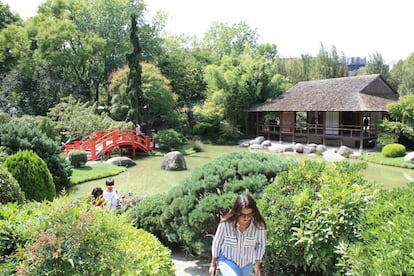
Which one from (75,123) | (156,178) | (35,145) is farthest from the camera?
(75,123)

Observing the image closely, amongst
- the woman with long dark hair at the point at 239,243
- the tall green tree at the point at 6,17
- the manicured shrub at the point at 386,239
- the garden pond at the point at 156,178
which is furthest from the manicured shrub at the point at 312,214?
the tall green tree at the point at 6,17

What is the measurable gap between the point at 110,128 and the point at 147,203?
49.2 feet

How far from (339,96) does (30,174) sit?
18.1 meters

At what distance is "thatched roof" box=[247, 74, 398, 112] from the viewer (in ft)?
64.2

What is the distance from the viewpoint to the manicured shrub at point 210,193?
4301mm

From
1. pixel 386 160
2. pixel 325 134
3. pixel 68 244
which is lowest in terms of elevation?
pixel 386 160

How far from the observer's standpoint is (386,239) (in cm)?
260

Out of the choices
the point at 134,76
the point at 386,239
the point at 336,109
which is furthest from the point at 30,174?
the point at 336,109

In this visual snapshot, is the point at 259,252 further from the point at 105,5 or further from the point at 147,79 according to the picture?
the point at 105,5

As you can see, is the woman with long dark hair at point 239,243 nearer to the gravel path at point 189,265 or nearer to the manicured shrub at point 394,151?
the gravel path at point 189,265

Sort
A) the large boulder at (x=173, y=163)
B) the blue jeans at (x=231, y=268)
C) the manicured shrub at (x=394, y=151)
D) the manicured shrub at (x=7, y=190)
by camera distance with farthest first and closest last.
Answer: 1. the manicured shrub at (x=394, y=151)
2. the large boulder at (x=173, y=163)
3. the manicured shrub at (x=7, y=190)
4. the blue jeans at (x=231, y=268)

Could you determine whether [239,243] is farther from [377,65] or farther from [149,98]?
[377,65]

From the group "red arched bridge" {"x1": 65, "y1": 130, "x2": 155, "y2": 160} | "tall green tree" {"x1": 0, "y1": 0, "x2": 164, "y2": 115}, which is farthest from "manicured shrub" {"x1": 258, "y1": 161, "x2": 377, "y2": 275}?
"tall green tree" {"x1": 0, "y1": 0, "x2": 164, "y2": 115}

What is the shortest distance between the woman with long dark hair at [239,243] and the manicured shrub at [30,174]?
5.62 metres
